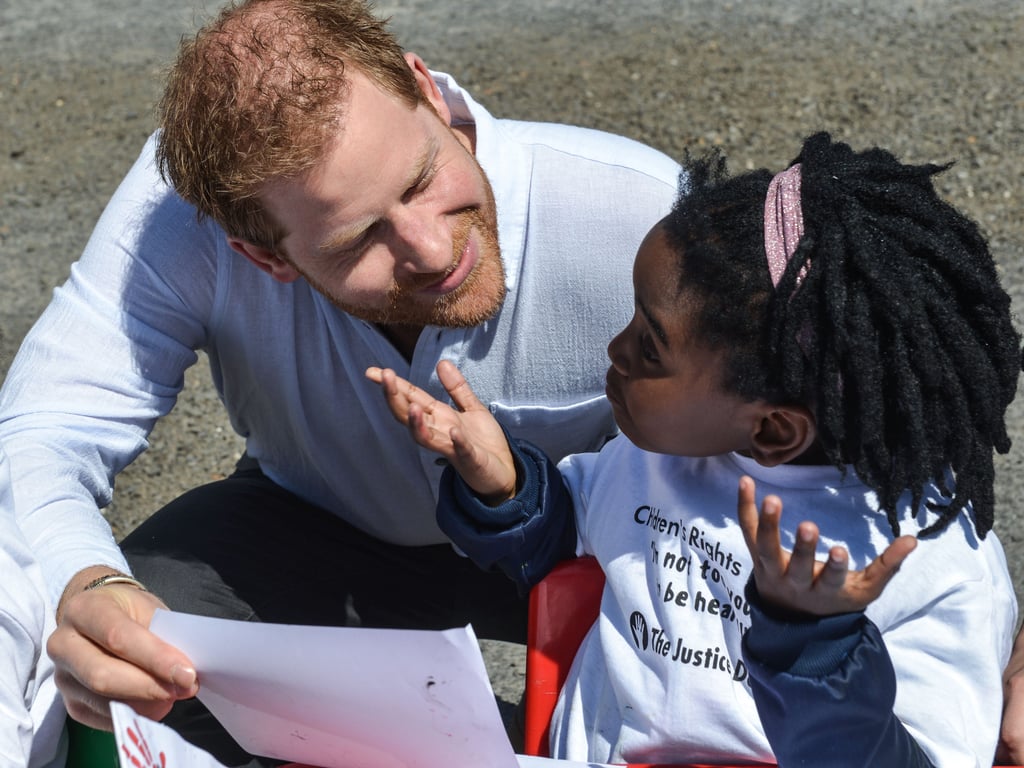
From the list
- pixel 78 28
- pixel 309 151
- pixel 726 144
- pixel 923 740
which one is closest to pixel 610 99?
pixel 726 144

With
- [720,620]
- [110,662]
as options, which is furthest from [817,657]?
[110,662]

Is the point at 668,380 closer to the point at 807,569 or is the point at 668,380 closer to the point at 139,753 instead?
the point at 807,569

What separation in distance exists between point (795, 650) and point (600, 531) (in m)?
0.55

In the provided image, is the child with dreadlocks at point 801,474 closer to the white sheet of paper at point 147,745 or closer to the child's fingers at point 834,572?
the child's fingers at point 834,572

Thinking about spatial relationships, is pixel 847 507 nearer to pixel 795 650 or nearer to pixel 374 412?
pixel 795 650

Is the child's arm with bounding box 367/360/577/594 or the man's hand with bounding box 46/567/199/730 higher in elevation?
the child's arm with bounding box 367/360/577/594

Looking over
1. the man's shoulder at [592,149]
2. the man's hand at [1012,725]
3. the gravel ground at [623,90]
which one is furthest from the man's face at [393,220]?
the gravel ground at [623,90]

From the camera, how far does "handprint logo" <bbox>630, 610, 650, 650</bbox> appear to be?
1.76 meters

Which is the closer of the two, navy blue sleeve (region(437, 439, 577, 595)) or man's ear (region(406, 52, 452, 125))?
navy blue sleeve (region(437, 439, 577, 595))

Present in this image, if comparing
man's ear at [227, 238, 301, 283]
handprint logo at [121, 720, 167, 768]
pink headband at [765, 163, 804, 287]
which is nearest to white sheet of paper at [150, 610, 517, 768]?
handprint logo at [121, 720, 167, 768]

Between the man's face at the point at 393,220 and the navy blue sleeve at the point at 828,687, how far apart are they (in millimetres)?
854

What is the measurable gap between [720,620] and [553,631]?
276mm

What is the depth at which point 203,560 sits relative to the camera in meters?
2.29

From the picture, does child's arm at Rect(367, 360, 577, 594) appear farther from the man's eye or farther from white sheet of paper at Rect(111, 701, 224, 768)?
white sheet of paper at Rect(111, 701, 224, 768)
